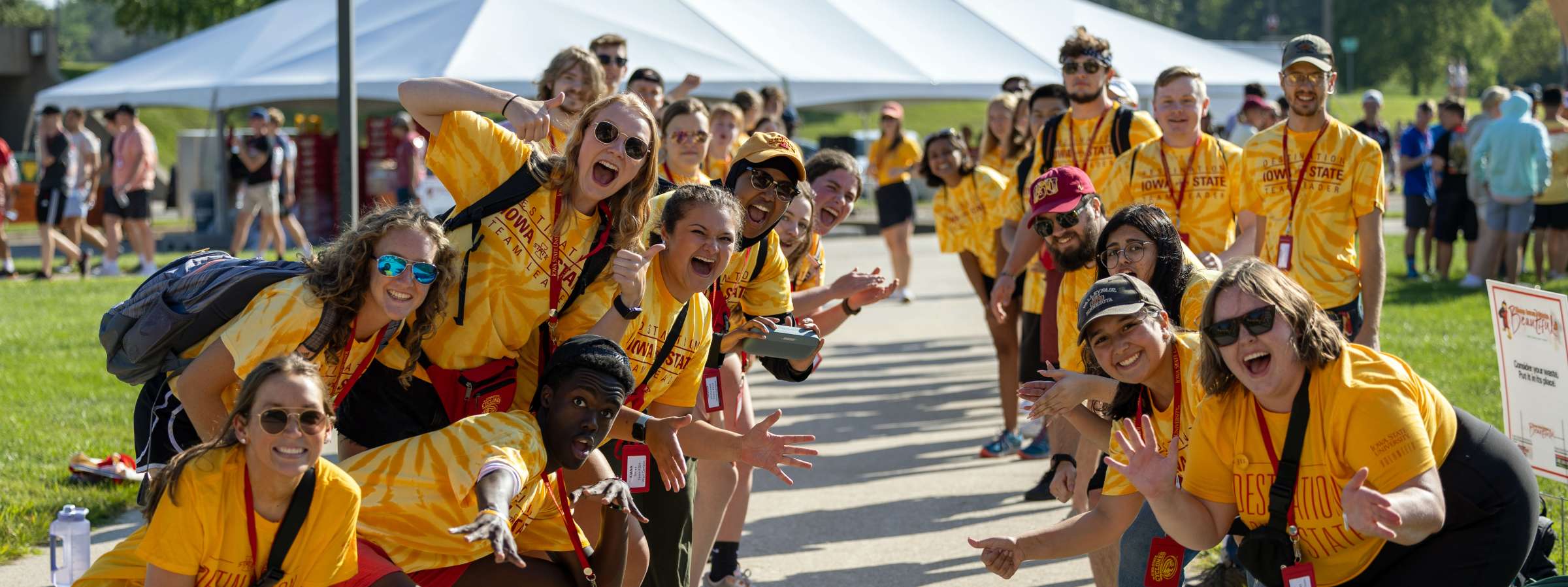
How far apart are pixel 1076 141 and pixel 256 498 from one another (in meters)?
4.65

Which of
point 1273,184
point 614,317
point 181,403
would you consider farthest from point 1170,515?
point 1273,184

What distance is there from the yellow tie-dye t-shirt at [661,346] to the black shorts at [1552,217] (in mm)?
11334

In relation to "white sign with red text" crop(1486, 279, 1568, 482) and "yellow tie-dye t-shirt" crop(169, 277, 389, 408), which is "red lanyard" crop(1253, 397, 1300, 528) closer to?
"white sign with red text" crop(1486, 279, 1568, 482)

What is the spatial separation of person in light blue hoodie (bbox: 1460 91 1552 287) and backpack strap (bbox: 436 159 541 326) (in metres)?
11.0

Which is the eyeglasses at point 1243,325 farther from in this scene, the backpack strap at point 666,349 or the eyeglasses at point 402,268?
the eyeglasses at point 402,268

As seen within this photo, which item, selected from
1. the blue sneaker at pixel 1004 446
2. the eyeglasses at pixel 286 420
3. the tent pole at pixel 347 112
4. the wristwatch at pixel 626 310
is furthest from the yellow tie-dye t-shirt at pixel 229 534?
the blue sneaker at pixel 1004 446

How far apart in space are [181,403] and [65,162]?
1375 cm

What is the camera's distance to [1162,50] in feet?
65.2

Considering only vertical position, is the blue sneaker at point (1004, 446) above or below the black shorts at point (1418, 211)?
below

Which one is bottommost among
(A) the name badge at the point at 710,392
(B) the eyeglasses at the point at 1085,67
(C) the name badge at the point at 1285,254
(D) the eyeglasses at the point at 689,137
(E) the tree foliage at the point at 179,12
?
(A) the name badge at the point at 710,392

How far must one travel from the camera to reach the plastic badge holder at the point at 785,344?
4832 mm

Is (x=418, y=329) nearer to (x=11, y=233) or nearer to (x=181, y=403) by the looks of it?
(x=181, y=403)

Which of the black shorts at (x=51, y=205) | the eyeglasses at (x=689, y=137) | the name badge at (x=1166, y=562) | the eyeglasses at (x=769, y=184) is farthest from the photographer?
the black shorts at (x=51, y=205)

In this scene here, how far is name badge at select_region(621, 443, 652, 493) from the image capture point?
4.30 meters
